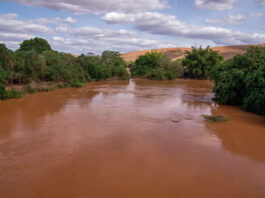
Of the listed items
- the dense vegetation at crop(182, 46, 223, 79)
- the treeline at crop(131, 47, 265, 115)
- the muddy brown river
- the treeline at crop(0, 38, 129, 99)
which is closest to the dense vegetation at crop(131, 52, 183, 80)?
the dense vegetation at crop(182, 46, 223, 79)

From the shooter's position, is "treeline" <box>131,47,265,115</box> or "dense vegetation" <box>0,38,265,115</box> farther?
"dense vegetation" <box>0,38,265,115</box>

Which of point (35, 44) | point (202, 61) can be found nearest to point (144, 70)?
point (202, 61)

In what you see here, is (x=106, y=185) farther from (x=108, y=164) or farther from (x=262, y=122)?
(x=262, y=122)

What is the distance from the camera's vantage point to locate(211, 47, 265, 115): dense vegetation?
1199 cm

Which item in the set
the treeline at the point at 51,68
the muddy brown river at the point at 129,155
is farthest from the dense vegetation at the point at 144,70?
the muddy brown river at the point at 129,155

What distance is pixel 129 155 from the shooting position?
266 inches

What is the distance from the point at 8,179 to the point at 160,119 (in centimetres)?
699

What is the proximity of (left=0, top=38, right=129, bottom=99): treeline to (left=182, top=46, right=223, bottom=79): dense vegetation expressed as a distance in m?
9.74

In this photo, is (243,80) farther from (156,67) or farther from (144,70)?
(156,67)

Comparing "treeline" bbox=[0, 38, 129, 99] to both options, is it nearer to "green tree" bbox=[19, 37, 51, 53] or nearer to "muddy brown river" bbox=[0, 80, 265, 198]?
"muddy brown river" bbox=[0, 80, 265, 198]

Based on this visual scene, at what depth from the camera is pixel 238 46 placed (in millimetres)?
70625

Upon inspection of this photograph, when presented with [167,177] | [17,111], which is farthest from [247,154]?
[17,111]

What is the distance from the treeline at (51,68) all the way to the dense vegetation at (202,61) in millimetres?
9742

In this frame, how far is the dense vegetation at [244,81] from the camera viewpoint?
12.0m
